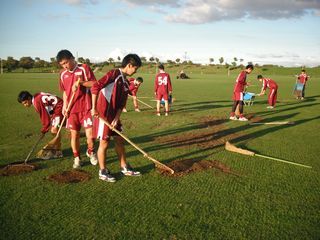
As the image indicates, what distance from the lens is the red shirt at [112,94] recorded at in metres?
5.07

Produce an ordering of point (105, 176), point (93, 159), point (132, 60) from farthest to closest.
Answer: point (93, 159)
point (105, 176)
point (132, 60)

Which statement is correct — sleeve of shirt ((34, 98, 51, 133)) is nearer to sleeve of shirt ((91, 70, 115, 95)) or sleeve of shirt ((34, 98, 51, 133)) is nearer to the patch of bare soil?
sleeve of shirt ((91, 70, 115, 95))

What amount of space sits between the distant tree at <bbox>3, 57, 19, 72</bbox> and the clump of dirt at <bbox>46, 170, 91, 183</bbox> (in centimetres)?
8478

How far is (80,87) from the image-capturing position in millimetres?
5906

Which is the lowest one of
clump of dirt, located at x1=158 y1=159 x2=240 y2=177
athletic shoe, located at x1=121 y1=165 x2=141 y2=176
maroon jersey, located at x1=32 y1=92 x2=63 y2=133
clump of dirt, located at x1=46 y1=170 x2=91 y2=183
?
clump of dirt, located at x1=158 y1=159 x2=240 y2=177

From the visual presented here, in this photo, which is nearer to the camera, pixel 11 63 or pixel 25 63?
pixel 11 63

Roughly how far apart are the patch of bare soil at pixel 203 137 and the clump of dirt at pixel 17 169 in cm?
348

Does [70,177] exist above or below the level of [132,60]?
below

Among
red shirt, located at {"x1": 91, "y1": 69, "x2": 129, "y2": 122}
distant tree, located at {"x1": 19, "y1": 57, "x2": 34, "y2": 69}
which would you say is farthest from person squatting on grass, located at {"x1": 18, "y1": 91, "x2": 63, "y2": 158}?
distant tree, located at {"x1": 19, "y1": 57, "x2": 34, "y2": 69}

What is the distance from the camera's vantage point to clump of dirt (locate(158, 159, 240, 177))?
5.84 m

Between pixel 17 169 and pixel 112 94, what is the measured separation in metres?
2.43

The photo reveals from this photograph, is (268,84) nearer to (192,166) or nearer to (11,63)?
(192,166)

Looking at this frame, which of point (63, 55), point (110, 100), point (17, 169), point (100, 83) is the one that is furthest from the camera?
point (17, 169)

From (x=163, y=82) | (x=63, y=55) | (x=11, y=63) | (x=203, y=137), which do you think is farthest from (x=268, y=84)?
(x=11, y=63)
